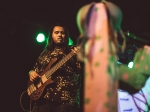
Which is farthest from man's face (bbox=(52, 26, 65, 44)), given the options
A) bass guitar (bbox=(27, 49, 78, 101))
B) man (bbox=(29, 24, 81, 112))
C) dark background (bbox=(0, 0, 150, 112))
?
dark background (bbox=(0, 0, 150, 112))

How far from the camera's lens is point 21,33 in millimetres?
4238

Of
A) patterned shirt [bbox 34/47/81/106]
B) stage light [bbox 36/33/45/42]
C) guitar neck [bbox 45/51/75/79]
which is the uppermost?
stage light [bbox 36/33/45/42]

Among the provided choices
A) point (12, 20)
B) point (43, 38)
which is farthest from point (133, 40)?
point (12, 20)

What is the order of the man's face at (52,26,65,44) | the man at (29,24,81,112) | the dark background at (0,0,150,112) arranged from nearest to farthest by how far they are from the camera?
the man at (29,24,81,112), the man's face at (52,26,65,44), the dark background at (0,0,150,112)

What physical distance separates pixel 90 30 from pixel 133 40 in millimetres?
2406

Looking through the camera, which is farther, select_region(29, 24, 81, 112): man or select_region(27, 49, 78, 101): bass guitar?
select_region(27, 49, 78, 101): bass guitar

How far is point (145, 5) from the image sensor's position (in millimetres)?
3732

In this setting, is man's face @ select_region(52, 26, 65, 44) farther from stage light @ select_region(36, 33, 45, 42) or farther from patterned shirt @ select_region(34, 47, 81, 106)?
stage light @ select_region(36, 33, 45, 42)

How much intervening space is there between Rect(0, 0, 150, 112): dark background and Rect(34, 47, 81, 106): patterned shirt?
4.11ft

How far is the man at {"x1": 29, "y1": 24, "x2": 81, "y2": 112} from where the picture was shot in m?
2.58

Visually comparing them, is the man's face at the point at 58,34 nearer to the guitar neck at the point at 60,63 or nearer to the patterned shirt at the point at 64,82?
the patterned shirt at the point at 64,82

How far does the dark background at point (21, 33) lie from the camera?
4.06 m

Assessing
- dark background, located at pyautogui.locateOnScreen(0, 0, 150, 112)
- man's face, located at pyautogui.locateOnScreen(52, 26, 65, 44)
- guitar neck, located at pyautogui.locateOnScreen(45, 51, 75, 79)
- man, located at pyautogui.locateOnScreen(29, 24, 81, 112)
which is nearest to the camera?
man, located at pyautogui.locateOnScreen(29, 24, 81, 112)

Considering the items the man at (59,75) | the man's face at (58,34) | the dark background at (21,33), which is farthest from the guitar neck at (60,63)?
the dark background at (21,33)
